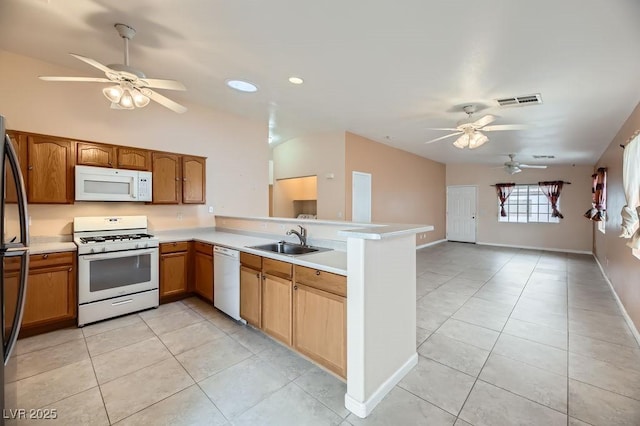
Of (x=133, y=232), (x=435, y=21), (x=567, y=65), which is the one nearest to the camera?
(x=435, y=21)

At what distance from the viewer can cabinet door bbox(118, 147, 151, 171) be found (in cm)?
357

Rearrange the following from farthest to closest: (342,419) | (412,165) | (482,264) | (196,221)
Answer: (412,165)
(482,264)
(196,221)
(342,419)

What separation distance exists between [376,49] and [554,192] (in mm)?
7931

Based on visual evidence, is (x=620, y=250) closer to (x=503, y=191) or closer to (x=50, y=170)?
(x=503, y=191)

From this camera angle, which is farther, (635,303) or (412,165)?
(412,165)

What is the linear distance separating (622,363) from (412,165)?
6.00m

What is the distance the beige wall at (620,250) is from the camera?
115 inches

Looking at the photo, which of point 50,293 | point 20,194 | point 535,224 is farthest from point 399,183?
point 20,194

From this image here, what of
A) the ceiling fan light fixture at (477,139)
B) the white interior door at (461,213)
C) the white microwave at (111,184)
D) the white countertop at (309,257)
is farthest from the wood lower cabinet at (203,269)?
the white interior door at (461,213)

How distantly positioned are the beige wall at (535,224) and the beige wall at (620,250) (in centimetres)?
336

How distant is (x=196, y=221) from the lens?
4543 mm

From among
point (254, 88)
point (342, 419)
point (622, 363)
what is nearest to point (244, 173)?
point (254, 88)

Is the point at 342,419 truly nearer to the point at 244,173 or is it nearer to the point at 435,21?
the point at 435,21

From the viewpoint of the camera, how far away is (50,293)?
9.15ft
